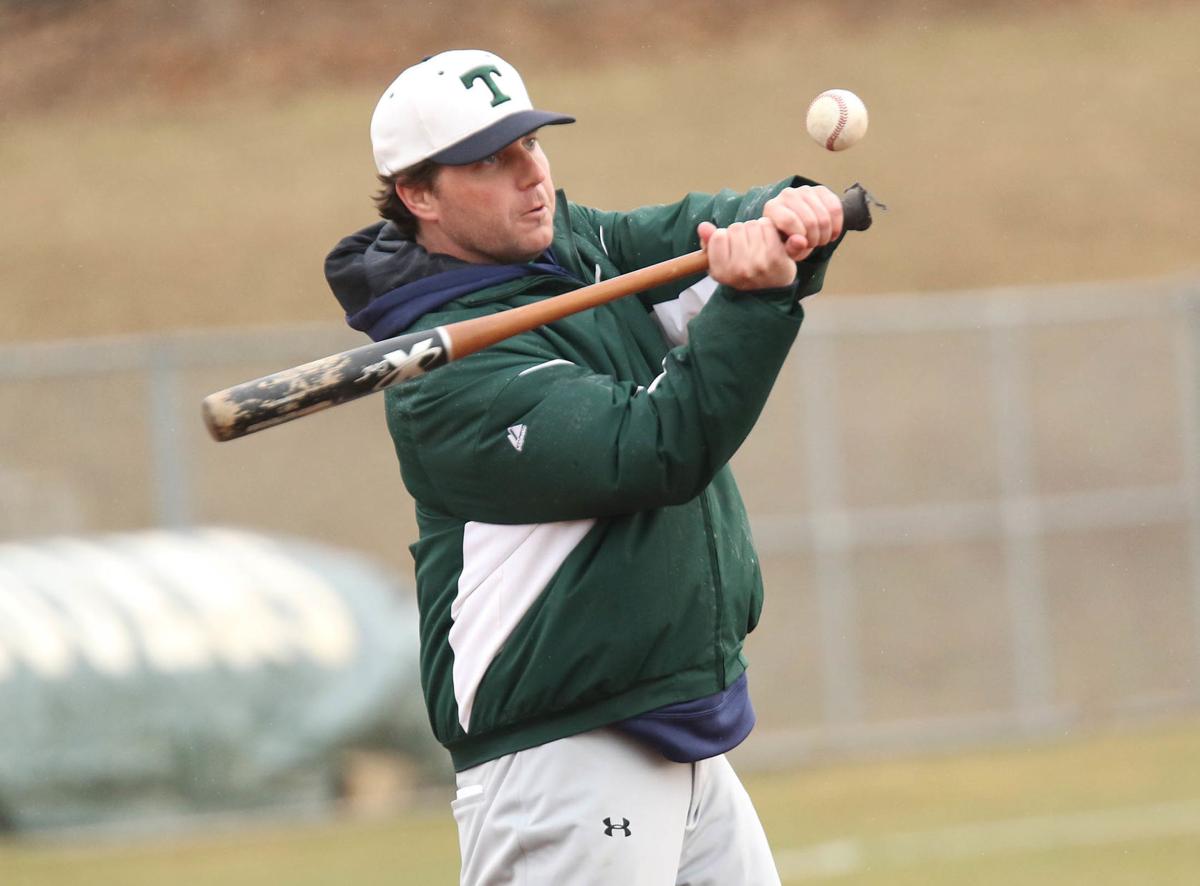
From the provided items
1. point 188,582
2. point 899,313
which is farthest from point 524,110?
point 899,313

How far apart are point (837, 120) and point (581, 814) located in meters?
1.60

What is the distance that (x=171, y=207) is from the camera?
78.9ft

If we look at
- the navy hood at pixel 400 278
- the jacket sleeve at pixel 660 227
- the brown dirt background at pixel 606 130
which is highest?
the brown dirt background at pixel 606 130

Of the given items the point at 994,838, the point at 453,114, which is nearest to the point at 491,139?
the point at 453,114

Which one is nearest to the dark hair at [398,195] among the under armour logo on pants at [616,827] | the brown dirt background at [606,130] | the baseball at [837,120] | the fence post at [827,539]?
the baseball at [837,120]

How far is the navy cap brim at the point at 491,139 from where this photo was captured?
407 cm

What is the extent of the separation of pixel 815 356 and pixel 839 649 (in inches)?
73.4

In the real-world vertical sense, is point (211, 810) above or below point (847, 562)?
below

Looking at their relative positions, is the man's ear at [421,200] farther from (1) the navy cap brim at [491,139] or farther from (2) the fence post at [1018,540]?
(2) the fence post at [1018,540]

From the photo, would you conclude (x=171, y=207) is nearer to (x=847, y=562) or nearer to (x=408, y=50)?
(x=408, y=50)

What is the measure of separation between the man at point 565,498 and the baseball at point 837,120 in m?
0.14

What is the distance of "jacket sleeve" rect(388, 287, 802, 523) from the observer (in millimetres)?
3754

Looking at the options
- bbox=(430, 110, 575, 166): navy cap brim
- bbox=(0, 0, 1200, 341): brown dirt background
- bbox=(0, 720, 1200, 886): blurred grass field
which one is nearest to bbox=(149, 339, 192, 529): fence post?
bbox=(0, 720, 1200, 886): blurred grass field

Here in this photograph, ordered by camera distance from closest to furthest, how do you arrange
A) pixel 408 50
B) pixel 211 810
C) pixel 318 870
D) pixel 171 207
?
pixel 318 870 → pixel 211 810 → pixel 171 207 → pixel 408 50
